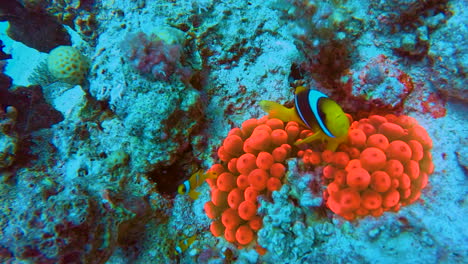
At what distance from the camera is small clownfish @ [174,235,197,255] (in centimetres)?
282

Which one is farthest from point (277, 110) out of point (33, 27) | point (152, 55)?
point (33, 27)

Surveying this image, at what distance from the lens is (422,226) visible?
1801 mm

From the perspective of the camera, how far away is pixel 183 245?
111 inches

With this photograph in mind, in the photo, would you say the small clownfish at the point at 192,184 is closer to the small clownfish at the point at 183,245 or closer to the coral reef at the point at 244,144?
the coral reef at the point at 244,144

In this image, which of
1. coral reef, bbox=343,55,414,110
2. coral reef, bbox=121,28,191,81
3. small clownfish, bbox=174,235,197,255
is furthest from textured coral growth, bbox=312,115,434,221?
coral reef, bbox=121,28,191,81

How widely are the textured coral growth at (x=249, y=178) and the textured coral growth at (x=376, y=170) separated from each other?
0.27 metres

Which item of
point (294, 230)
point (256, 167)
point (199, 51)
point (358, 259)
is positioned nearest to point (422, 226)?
point (358, 259)

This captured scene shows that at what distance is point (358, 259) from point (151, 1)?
3920 millimetres

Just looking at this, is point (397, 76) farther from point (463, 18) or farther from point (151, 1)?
point (151, 1)

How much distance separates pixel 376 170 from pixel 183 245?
2140 millimetres

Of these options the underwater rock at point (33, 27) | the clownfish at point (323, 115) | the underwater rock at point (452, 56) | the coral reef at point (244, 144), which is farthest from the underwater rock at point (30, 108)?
the underwater rock at point (452, 56)

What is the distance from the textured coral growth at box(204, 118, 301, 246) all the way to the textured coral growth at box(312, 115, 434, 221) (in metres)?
0.27

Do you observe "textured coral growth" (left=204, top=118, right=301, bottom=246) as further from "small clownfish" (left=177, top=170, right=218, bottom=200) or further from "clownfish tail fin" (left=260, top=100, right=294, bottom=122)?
"small clownfish" (left=177, top=170, right=218, bottom=200)

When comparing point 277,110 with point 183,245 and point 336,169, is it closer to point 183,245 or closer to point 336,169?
point 336,169
